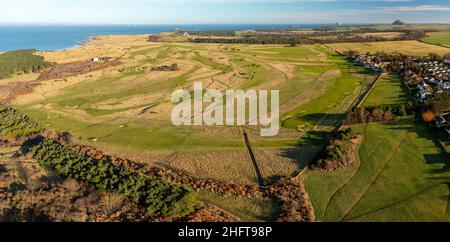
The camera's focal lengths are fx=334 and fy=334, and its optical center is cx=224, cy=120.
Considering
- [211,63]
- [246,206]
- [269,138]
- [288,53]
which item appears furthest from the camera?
[288,53]

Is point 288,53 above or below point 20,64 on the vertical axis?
above

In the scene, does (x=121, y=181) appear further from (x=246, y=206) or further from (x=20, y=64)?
(x=20, y=64)

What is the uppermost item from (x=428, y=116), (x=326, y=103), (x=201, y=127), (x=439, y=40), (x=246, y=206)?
(x=439, y=40)

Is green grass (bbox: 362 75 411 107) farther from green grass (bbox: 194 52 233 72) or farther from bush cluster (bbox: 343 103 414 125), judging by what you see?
green grass (bbox: 194 52 233 72)

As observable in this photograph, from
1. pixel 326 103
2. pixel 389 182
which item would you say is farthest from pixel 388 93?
pixel 389 182

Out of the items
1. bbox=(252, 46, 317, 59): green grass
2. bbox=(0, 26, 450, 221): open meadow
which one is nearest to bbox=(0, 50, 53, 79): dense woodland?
bbox=(0, 26, 450, 221): open meadow

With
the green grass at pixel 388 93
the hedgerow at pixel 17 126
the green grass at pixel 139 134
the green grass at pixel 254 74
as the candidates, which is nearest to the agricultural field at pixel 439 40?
the green grass at pixel 388 93

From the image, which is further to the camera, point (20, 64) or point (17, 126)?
point (20, 64)

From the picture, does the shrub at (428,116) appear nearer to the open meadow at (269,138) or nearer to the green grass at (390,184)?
the open meadow at (269,138)
